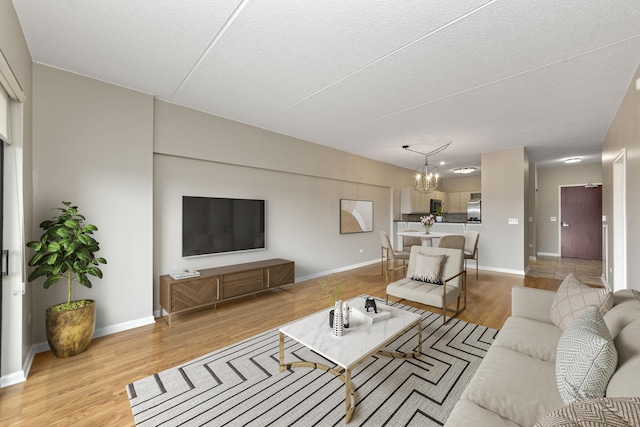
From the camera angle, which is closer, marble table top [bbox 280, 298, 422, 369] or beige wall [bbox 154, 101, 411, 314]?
marble table top [bbox 280, 298, 422, 369]

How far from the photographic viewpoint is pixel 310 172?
5062mm

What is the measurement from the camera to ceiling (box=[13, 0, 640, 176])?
184 cm

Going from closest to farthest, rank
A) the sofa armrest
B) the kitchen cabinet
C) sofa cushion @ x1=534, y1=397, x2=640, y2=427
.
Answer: sofa cushion @ x1=534, y1=397, x2=640, y2=427 → the sofa armrest → the kitchen cabinet

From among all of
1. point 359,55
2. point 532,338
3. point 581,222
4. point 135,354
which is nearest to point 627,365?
point 532,338

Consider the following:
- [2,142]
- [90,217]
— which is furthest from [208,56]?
[90,217]

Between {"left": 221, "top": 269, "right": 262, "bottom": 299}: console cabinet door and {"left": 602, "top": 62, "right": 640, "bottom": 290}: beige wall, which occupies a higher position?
{"left": 602, "top": 62, "right": 640, "bottom": 290}: beige wall

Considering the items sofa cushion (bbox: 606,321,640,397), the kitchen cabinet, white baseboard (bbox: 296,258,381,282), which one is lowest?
white baseboard (bbox: 296,258,381,282)

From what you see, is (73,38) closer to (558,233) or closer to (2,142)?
(2,142)

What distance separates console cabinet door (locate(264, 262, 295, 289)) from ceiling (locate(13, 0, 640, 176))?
2241mm

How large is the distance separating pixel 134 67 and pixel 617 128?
582 cm

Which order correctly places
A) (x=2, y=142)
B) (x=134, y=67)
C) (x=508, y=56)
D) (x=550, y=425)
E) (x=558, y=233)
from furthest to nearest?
(x=558, y=233)
(x=134, y=67)
(x=508, y=56)
(x=2, y=142)
(x=550, y=425)

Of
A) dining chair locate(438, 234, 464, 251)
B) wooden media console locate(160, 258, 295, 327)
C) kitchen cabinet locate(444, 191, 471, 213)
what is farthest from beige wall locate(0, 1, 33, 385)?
kitchen cabinet locate(444, 191, 471, 213)

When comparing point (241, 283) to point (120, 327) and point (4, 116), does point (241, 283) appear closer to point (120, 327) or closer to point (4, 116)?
point (120, 327)

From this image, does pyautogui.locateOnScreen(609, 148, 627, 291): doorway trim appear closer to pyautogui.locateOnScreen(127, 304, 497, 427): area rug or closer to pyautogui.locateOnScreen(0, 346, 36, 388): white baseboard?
pyautogui.locateOnScreen(127, 304, 497, 427): area rug
